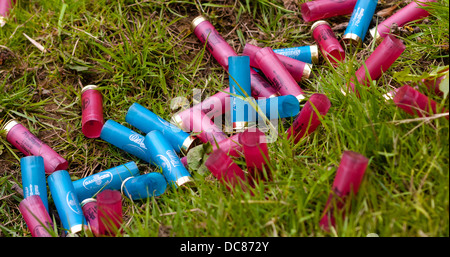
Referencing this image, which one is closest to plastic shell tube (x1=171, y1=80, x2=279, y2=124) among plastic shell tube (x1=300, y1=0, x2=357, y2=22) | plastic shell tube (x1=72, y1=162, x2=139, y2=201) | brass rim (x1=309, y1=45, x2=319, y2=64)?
brass rim (x1=309, y1=45, x2=319, y2=64)

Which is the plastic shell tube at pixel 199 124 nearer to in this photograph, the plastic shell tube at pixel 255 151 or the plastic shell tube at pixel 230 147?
the plastic shell tube at pixel 230 147

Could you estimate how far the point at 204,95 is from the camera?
129 inches

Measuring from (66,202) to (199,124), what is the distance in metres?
0.99

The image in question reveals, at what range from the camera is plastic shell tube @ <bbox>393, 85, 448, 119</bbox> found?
6.98ft

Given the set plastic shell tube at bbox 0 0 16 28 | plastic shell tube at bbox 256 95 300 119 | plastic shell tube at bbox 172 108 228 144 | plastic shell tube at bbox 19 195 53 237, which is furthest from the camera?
plastic shell tube at bbox 0 0 16 28

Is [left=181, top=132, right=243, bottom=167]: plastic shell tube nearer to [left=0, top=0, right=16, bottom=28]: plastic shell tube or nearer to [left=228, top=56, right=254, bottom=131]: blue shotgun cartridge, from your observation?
[left=228, top=56, right=254, bottom=131]: blue shotgun cartridge

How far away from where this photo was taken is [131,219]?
2.49 meters

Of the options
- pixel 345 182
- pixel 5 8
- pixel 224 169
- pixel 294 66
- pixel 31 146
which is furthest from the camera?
pixel 5 8

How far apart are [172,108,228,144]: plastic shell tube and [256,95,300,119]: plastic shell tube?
0.33m

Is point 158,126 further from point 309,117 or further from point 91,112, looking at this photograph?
point 309,117

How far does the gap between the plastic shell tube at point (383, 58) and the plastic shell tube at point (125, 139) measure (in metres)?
1.45

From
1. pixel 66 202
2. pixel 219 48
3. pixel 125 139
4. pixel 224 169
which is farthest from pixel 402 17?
pixel 66 202

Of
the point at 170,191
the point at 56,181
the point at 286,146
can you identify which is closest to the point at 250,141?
the point at 286,146
